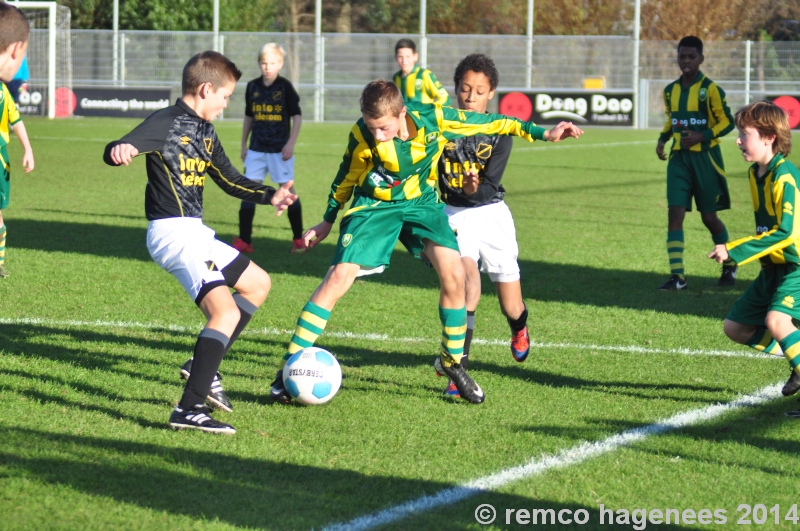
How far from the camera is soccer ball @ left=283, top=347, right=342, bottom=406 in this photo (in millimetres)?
4527

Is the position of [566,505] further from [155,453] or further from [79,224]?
[79,224]

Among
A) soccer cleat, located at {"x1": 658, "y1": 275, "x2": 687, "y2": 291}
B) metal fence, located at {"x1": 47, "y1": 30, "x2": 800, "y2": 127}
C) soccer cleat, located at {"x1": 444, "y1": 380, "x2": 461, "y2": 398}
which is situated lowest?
soccer cleat, located at {"x1": 444, "y1": 380, "x2": 461, "y2": 398}

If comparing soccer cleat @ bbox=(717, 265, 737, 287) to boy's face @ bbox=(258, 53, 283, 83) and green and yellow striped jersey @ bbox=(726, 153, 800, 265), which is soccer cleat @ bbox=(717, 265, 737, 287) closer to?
green and yellow striped jersey @ bbox=(726, 153, 800, 265)

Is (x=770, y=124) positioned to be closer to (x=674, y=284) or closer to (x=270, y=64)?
(x=674, y=284)

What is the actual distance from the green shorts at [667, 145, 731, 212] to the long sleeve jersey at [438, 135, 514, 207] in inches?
133

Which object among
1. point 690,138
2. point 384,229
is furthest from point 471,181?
point 690,138

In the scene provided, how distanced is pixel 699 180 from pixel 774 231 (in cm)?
381

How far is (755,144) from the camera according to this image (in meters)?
4.57

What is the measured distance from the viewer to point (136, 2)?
121 feet

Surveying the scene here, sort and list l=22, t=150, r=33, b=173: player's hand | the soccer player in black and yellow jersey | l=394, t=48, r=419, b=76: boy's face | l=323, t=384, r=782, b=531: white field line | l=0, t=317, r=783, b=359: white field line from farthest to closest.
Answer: l=394, t=48, r=419, b=76: boy's face → the soccer player in black and yellow jersey → l=22, t=150, r=33, b=173: player's hand → l=0, t=317, r=783, b=359: white field line → l=323, t=384, r=782, b=531: white field line

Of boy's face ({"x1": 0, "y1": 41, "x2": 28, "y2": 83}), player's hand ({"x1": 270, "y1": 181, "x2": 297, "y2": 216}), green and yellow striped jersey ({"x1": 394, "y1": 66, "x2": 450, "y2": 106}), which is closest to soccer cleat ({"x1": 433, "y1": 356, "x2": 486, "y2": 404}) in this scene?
player's hand ({"x1": 270, "y1": 181, "x2": 297, "y2": 216})

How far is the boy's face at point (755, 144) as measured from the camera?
456cm

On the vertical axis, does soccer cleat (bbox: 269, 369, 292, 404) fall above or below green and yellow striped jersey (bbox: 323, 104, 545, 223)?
below

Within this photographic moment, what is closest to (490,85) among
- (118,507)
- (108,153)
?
(108,153)
